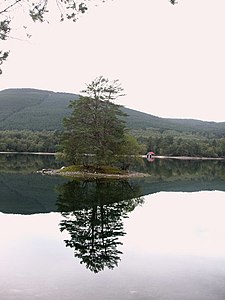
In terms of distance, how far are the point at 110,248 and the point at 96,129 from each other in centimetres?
4714

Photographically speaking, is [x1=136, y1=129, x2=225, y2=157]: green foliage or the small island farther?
[x1=136, y1=129, x2=225, y2=157]: green foliage

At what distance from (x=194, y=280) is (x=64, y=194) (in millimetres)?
29249

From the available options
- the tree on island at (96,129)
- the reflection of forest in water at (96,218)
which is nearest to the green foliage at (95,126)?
the tree on island at (96,129)

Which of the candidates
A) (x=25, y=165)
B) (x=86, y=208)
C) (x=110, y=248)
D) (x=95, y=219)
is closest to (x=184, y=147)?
(x=25, y=165)

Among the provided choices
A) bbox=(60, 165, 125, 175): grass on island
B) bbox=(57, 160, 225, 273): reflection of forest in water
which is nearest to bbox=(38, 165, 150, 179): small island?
bbox=(60, 165, 125, 175): grass on island

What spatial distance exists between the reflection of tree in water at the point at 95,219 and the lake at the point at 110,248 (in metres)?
0.06

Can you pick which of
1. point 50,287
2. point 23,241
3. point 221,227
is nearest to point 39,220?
point 23,241

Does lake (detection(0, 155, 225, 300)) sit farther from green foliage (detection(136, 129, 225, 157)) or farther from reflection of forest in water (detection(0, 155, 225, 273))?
green foliage (detection(136, 129, 225, 157))

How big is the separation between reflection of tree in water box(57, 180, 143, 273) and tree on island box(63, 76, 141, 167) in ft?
55.5

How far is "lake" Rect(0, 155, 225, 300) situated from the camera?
50.9ft

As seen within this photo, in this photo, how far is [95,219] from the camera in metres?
30.0

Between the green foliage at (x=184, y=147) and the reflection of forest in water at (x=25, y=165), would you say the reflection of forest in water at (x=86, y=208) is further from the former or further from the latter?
the green foliage at (x=184, y=147)

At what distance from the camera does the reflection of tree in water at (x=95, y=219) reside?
67.7 feet

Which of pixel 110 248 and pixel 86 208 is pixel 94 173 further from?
pixel 110 248
